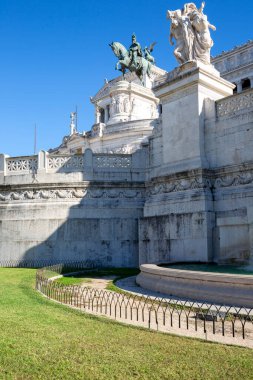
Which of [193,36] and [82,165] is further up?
[193,36]

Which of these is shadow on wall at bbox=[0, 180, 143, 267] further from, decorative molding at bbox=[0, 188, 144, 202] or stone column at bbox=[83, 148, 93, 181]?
stone column at bbox=[83, 148, 93, 181]

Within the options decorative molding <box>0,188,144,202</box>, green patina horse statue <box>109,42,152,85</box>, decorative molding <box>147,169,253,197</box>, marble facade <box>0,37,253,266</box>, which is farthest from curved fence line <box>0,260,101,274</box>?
green patina horse statue <box>109,42,152,85</box>

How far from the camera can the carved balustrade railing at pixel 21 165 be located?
65.7ft

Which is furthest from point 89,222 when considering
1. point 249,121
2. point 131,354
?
point 131,354

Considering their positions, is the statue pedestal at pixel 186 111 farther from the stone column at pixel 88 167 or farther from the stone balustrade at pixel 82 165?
the stone column at pixel 88 167

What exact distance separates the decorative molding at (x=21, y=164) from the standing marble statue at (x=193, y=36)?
360 inches

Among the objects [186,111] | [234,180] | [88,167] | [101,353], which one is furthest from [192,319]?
[88,167]

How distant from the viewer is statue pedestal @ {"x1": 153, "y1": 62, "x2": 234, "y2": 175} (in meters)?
16.3

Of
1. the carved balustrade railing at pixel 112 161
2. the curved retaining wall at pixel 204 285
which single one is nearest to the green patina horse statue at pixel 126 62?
the carved balustrade railing at pixel 112 161

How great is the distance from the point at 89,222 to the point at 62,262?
7.84ft

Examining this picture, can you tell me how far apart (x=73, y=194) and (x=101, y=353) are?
14158 millimetres

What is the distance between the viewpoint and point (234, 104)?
15.7 metres

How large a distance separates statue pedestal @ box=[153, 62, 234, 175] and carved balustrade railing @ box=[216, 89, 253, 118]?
0.52m

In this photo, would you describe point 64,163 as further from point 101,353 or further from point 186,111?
point 101,353
